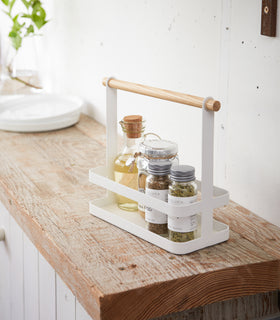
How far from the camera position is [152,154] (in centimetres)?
98

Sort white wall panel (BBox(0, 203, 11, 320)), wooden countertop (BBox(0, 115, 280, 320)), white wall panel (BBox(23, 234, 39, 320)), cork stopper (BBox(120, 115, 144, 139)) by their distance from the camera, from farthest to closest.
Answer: white wall panel (BBox(0, 203, 11, 320)) → white wall panel (BBox(23, 234, 39, 320)) → cork stopper (BBox(120, 115, 144, 139)) → wooden countertop (BBox(0, 115, 280, 320))

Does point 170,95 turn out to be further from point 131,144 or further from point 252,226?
point 252,226

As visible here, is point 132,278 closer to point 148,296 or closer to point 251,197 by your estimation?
point 148,296

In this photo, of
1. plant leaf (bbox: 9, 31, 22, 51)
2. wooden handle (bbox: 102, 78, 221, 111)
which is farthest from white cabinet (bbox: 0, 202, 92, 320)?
plant leaf (bbox: 9, 31, 22, 51)

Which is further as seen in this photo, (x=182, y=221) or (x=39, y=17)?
(x=39, y=17)

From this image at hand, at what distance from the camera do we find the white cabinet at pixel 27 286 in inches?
41.9

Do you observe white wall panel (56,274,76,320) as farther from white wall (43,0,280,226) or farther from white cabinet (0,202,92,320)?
white wall (43,0,280,226)

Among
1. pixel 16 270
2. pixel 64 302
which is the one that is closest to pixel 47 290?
pixel 64 302

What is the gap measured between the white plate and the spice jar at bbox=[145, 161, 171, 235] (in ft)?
2.77

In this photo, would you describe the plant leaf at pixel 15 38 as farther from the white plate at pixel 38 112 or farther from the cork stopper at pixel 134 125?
the cork stopper at pixel 134 125

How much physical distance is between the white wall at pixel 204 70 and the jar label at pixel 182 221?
22 cm

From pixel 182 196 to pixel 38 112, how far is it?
1.05 metres

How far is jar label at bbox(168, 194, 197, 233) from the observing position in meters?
0.92

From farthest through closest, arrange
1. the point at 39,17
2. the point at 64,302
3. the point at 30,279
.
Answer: the point at 39,17, the point at 30,279, the point at 64,302
